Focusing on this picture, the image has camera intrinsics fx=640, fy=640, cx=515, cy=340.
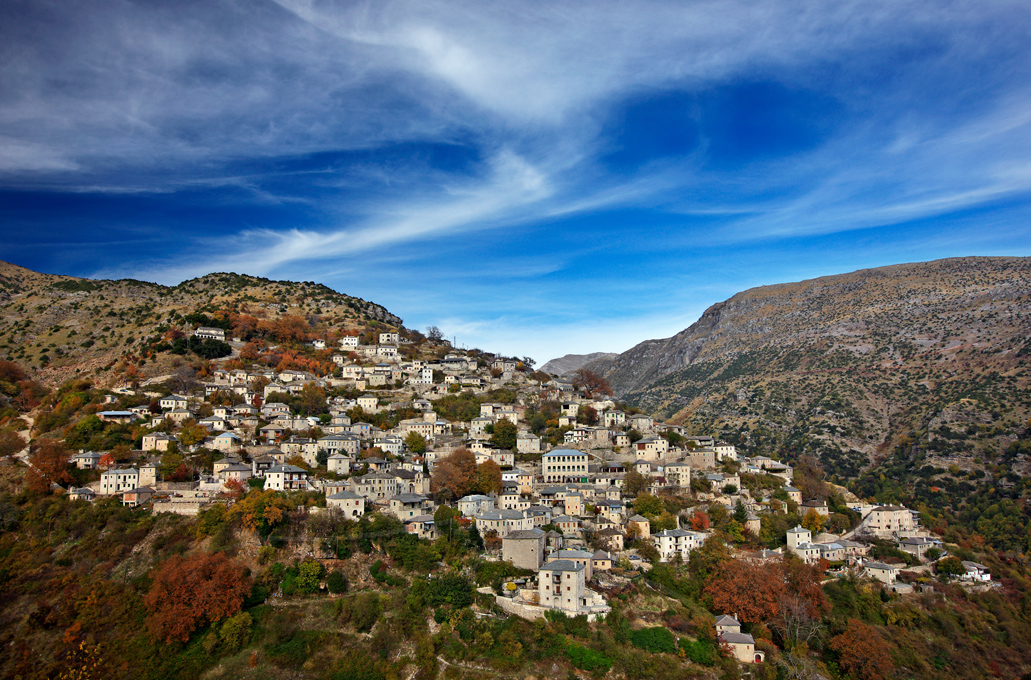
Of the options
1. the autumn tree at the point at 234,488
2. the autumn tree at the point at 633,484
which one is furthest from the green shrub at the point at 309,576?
the autumn tree at the point at 633,484

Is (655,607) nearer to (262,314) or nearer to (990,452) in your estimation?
(990,452)

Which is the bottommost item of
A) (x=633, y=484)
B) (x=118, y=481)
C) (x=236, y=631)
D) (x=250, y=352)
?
(x=236, y=631)

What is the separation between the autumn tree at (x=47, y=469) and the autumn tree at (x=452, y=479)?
24.9 metres

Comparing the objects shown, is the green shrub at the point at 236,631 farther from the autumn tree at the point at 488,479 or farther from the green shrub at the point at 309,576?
the autumn tree at the point at 488,479

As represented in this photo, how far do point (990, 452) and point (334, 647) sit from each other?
2869 inches

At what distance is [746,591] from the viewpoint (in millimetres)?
39281

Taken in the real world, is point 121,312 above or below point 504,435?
above

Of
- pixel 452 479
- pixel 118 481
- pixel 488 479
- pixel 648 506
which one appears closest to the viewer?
pixel 118 481

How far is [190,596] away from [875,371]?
98.4m

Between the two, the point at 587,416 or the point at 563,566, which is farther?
the point at 587,416

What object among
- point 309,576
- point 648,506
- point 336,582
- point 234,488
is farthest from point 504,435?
point 234,488

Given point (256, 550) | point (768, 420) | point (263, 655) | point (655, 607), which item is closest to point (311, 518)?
point (256, 550)

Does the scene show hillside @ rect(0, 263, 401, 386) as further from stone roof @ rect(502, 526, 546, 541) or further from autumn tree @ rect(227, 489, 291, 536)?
stone roof @ rect(502, 526, 546, 541)

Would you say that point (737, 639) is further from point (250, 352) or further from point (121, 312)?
point (121, 312)
